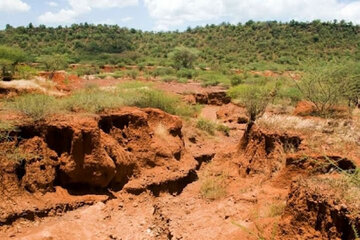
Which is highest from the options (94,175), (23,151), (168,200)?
(23,151)

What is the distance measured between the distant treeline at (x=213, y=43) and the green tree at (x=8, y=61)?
69.8ft

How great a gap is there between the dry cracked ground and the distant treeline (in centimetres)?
3245

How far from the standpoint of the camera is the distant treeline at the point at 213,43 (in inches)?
1736

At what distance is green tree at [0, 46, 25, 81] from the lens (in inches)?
640

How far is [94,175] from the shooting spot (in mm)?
8234

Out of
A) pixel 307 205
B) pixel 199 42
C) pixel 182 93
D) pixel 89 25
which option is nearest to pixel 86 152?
pixel 307 205

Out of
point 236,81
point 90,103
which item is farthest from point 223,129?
point 236,81

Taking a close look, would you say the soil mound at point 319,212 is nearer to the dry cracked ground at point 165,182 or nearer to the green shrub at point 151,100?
the dry cracked ground at point 165,182

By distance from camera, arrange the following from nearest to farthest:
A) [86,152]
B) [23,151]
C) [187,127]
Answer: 1. [23,151]
2. [86,152]
3. [187,127]

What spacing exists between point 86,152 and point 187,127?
5.61 m

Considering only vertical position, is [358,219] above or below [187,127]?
above

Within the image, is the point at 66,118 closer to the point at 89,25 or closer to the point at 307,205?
the point at 307,205

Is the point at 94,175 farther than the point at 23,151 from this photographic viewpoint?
Yes

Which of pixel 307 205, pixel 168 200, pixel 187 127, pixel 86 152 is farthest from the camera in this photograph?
pixel 187 127
